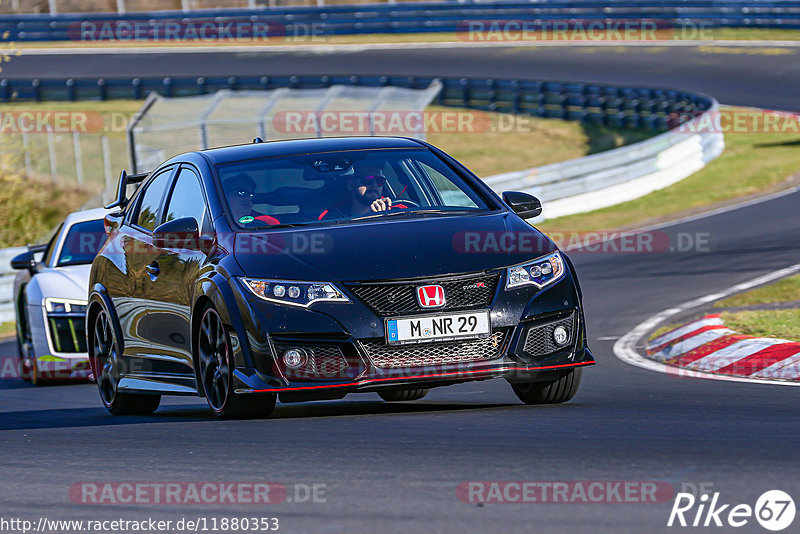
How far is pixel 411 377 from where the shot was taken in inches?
266

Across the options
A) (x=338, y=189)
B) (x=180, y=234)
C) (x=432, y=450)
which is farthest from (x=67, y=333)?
(x=432, y=450)

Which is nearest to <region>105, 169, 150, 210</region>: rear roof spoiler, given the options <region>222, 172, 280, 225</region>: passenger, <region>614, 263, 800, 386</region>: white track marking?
<region>222, 172, 280, 225</region>: passenger

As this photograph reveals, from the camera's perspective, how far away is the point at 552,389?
24.5 ft

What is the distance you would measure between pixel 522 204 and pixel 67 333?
536cm

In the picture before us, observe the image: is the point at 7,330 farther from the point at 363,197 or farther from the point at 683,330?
the point at 363,197

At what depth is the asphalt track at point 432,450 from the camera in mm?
4695

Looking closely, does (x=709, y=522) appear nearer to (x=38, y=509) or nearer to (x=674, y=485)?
(x=674, y=485)

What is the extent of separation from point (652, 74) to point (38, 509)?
3468 cm

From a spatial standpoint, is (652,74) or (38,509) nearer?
(38,509)

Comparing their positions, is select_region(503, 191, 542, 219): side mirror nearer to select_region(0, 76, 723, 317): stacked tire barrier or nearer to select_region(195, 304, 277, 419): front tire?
select_region(195, 304, 277, 419): front tire

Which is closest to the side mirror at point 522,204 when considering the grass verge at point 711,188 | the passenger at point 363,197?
the passenger at point 363,197

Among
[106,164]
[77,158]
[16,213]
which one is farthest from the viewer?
[77,158]

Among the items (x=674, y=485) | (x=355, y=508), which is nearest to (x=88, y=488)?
(x=355, y=508)

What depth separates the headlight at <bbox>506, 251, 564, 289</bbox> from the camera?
22.7 ft
